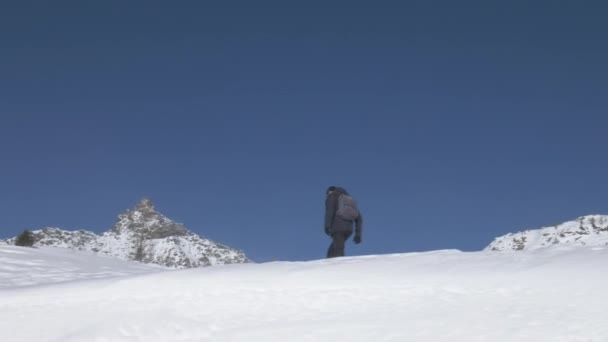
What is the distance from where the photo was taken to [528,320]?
6.24 metres

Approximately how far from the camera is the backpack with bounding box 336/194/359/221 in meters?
12.9

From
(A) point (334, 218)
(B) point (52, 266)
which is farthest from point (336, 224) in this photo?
(B) point (52, 266)

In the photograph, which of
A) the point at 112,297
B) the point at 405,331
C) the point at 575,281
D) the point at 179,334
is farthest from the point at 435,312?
the point at 112,297

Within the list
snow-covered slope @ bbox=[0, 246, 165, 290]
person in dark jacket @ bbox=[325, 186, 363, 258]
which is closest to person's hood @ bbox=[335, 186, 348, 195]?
person in dark jacket @ bbox=[325, 186, 363, 258]

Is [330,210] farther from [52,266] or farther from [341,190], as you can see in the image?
[52,266]

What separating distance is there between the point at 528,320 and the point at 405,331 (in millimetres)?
1004

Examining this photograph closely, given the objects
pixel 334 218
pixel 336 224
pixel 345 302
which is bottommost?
pixel 345 302

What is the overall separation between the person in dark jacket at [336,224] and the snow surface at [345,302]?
13.6ft

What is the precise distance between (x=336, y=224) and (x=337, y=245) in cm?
38

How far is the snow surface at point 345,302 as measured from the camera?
6.34 metres

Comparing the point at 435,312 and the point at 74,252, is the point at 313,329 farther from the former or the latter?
the point at 74,252

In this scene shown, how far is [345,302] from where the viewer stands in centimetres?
716

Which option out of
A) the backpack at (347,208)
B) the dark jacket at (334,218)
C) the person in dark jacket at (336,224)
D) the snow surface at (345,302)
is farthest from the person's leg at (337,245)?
the snow surface at (345,302)

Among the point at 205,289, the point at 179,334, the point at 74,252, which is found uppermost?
the point at 74,252
